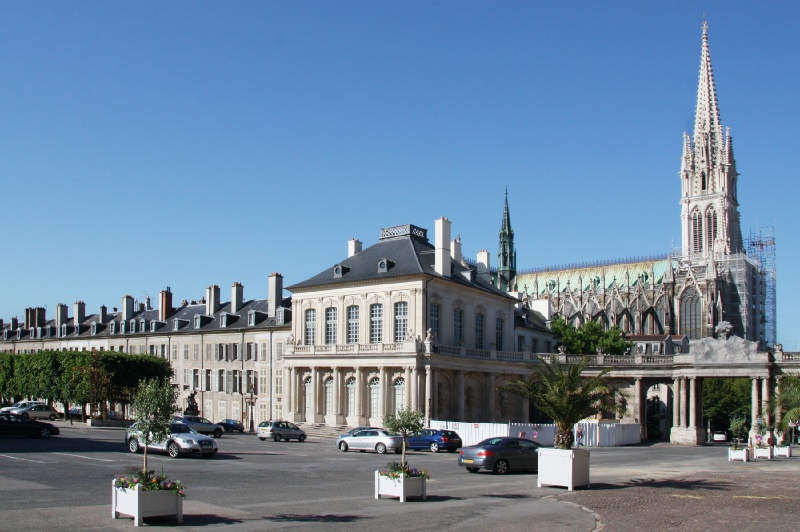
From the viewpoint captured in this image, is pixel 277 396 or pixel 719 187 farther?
pixel 719 187

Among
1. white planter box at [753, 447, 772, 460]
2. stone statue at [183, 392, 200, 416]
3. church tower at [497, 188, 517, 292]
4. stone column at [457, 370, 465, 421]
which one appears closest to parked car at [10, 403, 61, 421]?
stone statue at [183, 392, 200, 416]

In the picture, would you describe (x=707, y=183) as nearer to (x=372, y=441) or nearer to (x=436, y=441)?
(x=436, y=441)

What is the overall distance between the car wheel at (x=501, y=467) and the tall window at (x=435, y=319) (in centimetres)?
2987

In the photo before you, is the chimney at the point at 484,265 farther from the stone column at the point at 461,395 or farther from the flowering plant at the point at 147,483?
the flowering plant at the point at 147,483

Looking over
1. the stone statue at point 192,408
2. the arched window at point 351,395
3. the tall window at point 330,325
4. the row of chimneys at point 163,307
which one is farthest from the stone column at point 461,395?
the stone statue at point 192,408

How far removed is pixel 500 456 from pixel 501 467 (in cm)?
42

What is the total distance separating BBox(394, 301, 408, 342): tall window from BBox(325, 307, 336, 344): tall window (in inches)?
228

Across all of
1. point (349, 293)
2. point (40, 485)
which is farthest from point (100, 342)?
point (40, 485)

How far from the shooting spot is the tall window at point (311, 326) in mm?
65312

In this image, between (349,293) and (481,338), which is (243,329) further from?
(481,338)

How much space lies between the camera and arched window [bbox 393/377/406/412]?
58.8 m

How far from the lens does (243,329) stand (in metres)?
73.4

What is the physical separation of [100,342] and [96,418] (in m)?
29.2

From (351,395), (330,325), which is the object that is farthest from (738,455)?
(330,325)
